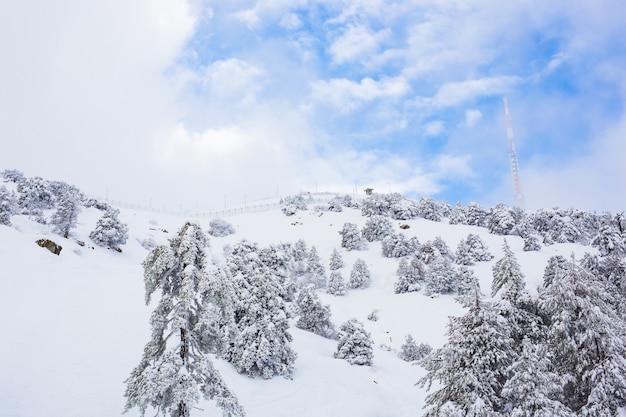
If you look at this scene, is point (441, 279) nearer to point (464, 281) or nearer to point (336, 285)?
point (464, 281)

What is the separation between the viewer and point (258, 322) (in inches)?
1022

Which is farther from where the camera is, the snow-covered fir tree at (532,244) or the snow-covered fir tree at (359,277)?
the snow-covered fir tree at (532,244)

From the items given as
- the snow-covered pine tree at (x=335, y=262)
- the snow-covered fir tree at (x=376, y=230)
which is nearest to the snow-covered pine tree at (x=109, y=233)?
the snow-covered pine tree at (x=335, y=262)

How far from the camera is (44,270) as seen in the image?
30906mm

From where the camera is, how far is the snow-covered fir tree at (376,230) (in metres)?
76.8

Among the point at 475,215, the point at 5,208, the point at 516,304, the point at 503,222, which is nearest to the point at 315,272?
the point at 503,222

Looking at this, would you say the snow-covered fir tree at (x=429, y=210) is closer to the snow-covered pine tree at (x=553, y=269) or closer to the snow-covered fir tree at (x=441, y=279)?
the snow-covered fir tree at (x=441, y=279)

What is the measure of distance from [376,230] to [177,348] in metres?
66.6

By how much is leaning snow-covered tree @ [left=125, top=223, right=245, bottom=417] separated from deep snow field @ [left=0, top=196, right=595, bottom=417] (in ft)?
2.77

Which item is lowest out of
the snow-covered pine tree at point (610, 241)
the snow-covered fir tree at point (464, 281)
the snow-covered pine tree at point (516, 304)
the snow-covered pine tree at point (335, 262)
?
the snow-covered pine tree at point (516, 304)

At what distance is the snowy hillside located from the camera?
669 inches

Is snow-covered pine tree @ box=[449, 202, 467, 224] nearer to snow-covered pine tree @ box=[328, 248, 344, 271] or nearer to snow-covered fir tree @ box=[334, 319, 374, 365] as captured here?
snow-covered pine tree @ box=[328, 248, 344, 271]

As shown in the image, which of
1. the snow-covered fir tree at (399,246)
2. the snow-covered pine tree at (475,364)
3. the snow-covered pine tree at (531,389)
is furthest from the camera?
the snow-covered fir tree at (399,246)

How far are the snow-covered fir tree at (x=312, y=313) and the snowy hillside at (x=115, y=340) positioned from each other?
1187 mm
